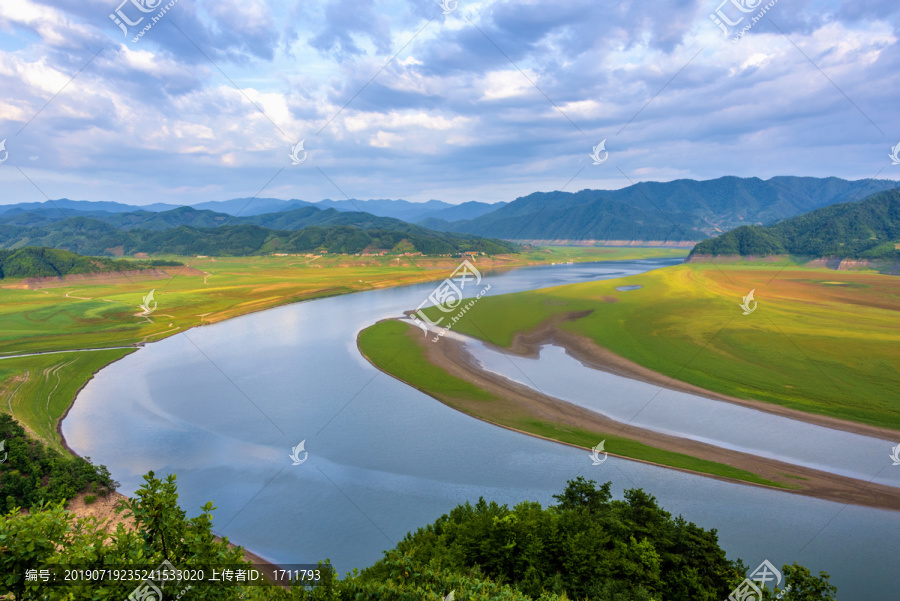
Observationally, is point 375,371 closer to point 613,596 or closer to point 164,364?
point 164,364

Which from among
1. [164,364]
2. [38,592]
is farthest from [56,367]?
[38,592]

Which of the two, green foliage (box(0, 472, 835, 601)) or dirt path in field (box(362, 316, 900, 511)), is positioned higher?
dirt path in field (box(362, 316, 900, 511))

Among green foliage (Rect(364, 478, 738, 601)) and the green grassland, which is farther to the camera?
the green grassland
